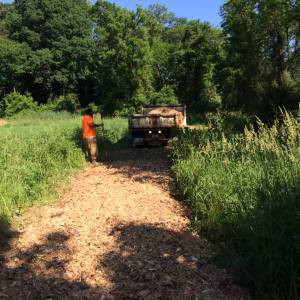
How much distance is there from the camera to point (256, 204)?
201 inches

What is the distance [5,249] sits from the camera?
5.75 metres

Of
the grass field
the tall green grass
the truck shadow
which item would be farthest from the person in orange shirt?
the tall green grass

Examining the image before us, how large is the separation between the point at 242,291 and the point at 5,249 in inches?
125

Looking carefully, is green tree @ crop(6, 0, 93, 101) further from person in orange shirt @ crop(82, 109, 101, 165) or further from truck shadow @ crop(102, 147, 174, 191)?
person in orange shirt @ crop(82, 109, 101, 165)

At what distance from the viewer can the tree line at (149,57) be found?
21812mm

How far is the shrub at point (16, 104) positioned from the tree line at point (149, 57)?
3.39m

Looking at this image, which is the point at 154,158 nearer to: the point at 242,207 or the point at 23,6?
the point at 242,207

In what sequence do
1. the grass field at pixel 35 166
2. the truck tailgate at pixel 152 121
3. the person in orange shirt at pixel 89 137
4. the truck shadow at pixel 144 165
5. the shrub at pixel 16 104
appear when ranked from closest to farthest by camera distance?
the grass field at pixel 35 166
the truck shadow at pixel 144 165
the person in orange shirt at pixel 89 137
the truck tailgate at pixel 152 121
the shrub at pixel 16 104

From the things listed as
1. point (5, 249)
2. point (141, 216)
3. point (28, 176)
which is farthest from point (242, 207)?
point (28, 176)

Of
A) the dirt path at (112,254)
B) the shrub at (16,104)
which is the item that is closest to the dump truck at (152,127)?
the dirt path at (112,254)

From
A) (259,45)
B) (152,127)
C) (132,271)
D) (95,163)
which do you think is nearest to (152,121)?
(152,127)

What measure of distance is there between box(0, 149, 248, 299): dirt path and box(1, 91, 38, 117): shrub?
43644 millimetres

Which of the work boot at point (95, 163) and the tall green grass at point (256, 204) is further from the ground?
the tall green grass at point (256, 204)

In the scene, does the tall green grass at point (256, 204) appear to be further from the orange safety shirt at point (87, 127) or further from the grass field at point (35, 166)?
the orange safety shirt at point (87, 127)
